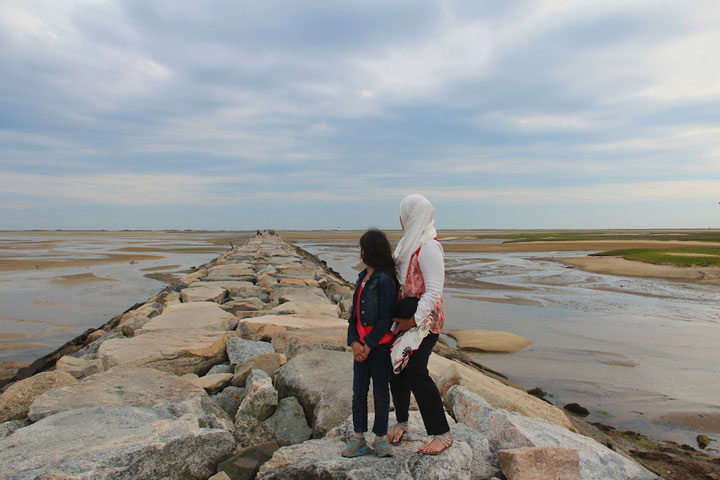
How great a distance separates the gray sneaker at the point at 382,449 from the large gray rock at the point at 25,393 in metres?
2.41

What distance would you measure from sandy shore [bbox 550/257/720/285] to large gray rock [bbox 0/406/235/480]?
16023 millimetres

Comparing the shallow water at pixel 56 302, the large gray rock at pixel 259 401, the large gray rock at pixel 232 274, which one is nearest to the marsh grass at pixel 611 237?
the large gray rock at pixel 232 274

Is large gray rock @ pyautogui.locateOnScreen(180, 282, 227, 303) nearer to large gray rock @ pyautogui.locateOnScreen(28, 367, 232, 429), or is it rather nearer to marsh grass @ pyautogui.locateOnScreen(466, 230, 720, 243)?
large gray rock @ pyautogui.locateOnScreen(28, 367, 232, 429)

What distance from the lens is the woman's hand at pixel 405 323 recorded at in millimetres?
2314

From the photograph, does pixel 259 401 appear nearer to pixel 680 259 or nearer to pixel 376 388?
pixel 376 388

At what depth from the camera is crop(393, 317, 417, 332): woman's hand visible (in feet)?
7.59

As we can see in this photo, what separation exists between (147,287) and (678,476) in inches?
527

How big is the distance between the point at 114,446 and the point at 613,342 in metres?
7.31

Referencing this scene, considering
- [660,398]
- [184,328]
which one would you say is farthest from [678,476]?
[184,328]

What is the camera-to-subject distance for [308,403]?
3484 millimetres

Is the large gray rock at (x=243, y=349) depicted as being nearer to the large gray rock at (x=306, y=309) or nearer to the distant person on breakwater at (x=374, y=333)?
the large gray rock at (x=306, y=309)

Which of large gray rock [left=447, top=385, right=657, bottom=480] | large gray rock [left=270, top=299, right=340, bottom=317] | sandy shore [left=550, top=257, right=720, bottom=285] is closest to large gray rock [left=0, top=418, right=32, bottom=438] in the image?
large gray rock [left=447, top=385, right=657, bottom=480]

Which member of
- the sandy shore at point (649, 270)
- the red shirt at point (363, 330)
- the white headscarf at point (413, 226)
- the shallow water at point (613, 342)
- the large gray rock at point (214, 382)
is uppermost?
the white headscarf at point (413, 226)

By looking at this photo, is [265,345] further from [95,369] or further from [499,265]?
[499,265]
